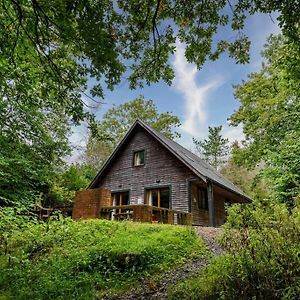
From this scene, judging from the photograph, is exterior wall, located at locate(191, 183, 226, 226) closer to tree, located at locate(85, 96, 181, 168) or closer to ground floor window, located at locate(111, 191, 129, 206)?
ground floor window, located at locate(111, 191, 129, 206)

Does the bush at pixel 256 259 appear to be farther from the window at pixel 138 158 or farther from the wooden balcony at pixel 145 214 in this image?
the window at pixel 138 158

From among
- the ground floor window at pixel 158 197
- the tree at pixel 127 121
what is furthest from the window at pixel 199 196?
the tree at pixel 127 121

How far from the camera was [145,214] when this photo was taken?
38.8 feet

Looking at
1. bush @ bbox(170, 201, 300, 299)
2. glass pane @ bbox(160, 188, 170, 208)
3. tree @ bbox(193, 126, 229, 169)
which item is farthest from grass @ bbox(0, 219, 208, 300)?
tree @ bbox(193, 126, 229, 169)

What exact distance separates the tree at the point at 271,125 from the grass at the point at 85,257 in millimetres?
5372

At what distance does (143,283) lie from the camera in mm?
5383

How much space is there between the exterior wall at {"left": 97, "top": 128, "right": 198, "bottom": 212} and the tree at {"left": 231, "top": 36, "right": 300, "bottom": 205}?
451 centimetres

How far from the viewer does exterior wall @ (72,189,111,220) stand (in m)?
12.6

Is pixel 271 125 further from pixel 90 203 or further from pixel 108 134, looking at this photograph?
pixel 108 134

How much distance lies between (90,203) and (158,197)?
563cm

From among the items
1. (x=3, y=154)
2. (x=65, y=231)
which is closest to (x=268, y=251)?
(x=65, y=231)

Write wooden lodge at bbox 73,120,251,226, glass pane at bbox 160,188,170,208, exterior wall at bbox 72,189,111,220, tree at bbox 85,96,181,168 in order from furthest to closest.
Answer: tree at bbox 85,96,181,168
glass pane at bbox 160,188,170,208
wooden lodge at bbox 73,120,251,226
exterior wall at bbox 72,189,111,220

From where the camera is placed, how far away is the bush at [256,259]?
3.51 meters

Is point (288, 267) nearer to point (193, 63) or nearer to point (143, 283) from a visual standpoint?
point (143, 283)
